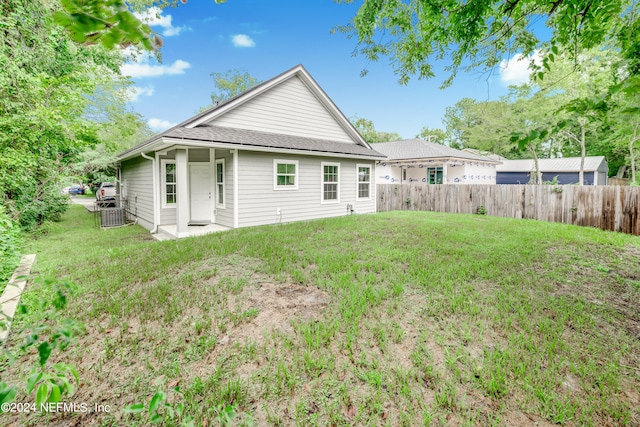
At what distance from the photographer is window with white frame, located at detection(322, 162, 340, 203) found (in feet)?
39.5

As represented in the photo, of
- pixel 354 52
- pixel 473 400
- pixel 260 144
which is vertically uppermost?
pixel 354 52

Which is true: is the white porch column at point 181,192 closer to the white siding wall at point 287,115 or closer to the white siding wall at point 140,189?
the white siding wall at point 287,115

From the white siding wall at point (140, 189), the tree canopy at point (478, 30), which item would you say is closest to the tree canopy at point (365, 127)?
the white siding wall at point (140, 189)

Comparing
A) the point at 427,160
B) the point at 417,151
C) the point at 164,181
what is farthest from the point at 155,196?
the point at 417,151

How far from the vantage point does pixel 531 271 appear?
17.2 ft

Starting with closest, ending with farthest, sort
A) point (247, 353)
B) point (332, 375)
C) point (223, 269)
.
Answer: point (332, 375) → point (247, 353) → point (223, 269)

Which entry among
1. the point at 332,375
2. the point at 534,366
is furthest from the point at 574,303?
the point at 332,375

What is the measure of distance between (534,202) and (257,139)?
10.9m

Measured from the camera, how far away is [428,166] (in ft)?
70.1

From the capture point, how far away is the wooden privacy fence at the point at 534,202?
360 inches

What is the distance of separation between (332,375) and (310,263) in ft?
9.84

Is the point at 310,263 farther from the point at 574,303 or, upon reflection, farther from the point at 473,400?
the point at 574,303

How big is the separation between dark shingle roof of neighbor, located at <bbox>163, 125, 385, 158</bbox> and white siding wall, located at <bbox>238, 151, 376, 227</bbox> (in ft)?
1.53

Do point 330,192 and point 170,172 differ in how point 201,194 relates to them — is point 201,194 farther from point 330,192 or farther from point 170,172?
point 330,192
